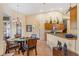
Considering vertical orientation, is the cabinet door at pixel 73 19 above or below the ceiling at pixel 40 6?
below

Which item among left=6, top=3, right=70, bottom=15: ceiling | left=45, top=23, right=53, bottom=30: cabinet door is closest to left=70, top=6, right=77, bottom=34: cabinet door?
left=6, top=3, right=70, bottom=15: ceiling

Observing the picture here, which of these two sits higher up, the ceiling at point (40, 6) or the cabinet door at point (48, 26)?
the ceiling at point (40, 6)

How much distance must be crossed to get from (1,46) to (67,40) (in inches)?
45.5

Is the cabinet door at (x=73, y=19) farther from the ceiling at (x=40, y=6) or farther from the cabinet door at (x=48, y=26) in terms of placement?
the cabinet door at (x=48, y=26)

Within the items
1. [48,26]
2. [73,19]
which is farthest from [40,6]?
[73,19]

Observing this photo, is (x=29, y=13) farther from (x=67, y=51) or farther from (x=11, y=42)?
(x=67, y=51)

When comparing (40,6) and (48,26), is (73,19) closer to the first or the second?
(48,26)

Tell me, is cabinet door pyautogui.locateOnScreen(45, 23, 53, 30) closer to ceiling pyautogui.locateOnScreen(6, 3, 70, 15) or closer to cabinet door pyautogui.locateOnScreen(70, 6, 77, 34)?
ceiling pyautogui.locateOnScreen(6, 3, 70, 15)

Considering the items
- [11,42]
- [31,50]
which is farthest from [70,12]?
[11,42]

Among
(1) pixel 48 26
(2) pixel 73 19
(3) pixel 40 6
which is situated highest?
(3) pixel 40 6

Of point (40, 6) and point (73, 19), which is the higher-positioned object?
point (40, 6)

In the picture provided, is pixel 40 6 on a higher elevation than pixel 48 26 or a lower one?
higher

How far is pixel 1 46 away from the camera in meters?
2.97

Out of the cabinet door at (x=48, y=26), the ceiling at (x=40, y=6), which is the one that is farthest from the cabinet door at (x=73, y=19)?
the cabinet door at (x=48, y=26)
